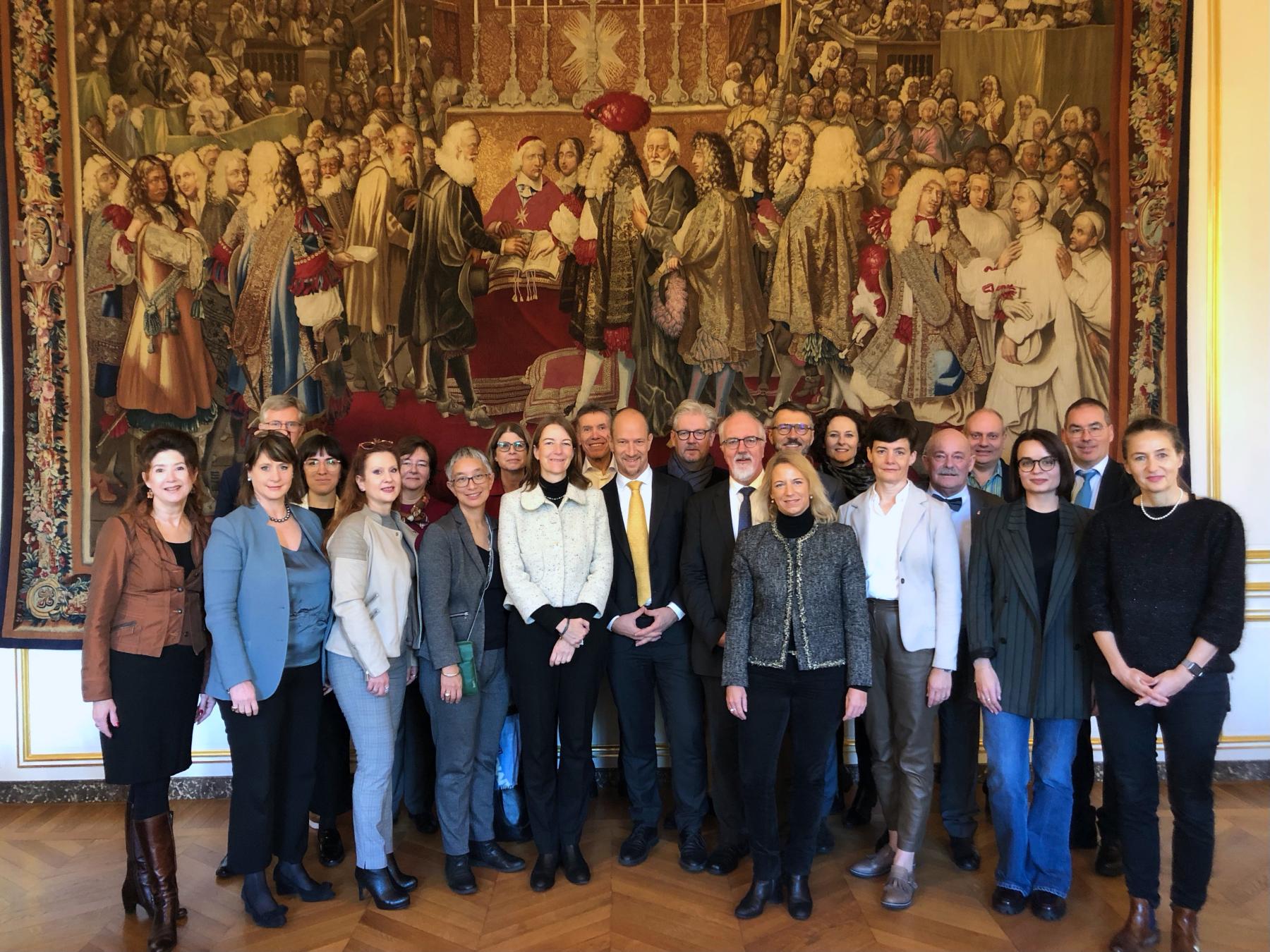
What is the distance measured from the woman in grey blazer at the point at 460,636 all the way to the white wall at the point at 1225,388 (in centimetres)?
145

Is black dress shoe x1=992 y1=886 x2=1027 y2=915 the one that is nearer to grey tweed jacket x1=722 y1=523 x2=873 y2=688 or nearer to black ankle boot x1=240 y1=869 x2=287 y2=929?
grey tweed jacket x1=722 y1=523 x2=873 y2=688

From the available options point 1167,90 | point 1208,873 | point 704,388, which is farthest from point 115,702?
point 1167,90

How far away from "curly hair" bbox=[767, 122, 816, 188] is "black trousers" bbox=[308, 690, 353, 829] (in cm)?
356

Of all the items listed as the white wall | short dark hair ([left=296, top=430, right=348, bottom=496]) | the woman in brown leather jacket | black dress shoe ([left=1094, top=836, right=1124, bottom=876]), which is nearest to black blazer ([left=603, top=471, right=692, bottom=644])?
short dark hair ([left=296, top=430, right=348, bottom=496])

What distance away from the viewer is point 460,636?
348 centimetres

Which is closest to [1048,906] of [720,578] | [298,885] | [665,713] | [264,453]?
[665,713]

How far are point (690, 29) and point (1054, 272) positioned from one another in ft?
8.09

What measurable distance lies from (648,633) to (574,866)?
100 cm

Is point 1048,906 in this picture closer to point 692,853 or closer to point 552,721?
point 692,853

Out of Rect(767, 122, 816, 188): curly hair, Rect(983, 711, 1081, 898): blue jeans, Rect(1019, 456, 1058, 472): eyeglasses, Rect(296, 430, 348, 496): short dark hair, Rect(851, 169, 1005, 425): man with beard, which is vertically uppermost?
Rect(767, 122, 816, 188): curly hair

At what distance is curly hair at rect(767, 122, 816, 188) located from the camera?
4.83 metres

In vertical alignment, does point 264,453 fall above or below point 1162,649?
above

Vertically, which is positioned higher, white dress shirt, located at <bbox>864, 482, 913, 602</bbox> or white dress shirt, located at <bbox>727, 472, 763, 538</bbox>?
white dress shirt, located at <bbox>727, 472, 763, 538</bbox>

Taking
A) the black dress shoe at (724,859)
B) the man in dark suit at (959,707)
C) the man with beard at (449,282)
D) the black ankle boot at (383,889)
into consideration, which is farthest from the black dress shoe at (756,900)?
the man with beard at (449,282)
